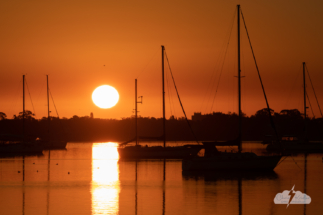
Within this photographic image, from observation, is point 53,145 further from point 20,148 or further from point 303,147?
point 303,147

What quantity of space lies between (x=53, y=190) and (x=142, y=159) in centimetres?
4038

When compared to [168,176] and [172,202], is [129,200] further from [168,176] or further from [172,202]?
[168,176]

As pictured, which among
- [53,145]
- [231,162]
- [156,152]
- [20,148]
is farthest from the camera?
[53,145]

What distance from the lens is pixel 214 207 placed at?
2612 cm

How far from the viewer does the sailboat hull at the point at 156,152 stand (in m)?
67.1

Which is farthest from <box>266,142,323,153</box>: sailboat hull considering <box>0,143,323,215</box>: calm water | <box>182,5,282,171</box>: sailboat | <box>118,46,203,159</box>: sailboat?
<box>182,5,282,171</box>: sailboat

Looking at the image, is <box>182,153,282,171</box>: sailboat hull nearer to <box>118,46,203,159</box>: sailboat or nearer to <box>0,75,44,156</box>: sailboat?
<box>118,46,203,159</box>: sailboat

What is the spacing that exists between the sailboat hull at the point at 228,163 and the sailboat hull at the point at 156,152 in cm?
1903

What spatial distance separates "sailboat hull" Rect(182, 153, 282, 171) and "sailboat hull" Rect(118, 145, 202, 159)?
62.4ft

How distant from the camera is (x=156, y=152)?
6700 cm

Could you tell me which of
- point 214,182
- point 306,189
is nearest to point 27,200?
point 214,182

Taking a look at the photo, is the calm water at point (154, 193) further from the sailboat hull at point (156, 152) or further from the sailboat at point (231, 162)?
the sailboat hull at point (156, 152)

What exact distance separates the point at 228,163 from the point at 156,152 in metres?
22.8

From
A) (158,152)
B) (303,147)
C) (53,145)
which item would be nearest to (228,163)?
(158,152)
